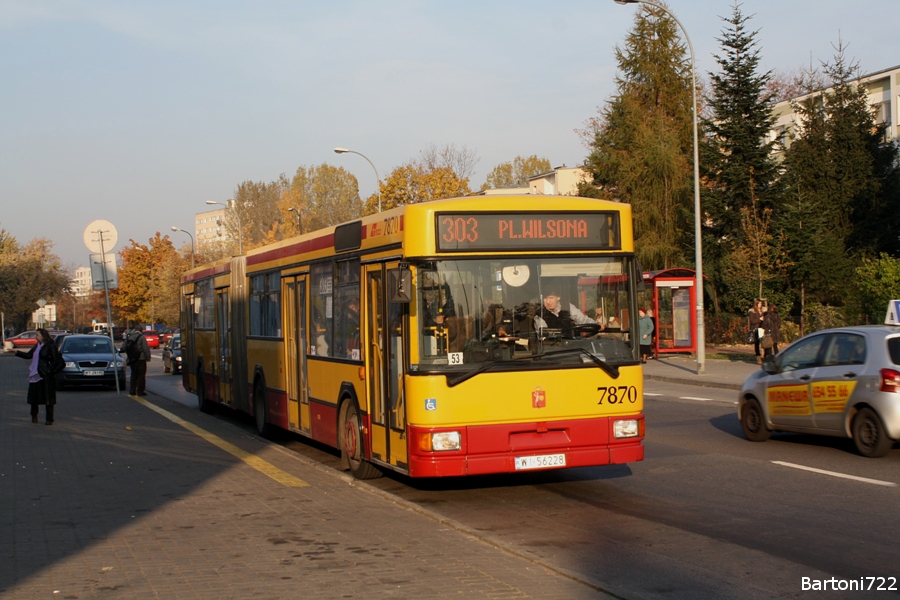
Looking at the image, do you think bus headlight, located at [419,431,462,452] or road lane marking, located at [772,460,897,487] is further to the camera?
road lane marking, located at [772,460,897,487]

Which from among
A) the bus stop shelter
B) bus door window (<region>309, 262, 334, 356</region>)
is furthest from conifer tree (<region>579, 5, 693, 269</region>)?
bus door window (<region>309, 262, 334, 356</region>)

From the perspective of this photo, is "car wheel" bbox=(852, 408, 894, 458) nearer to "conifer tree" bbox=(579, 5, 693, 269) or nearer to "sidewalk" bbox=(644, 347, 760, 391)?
"sidewalk" bbox=(644, 347, 760, 391)

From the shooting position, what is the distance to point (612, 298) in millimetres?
9594

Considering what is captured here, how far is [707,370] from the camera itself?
29.0 meters

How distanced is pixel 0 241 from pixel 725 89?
84836 millimetres

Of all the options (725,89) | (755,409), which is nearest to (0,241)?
(725,89)

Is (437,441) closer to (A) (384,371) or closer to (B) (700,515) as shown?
(A) (384,371)

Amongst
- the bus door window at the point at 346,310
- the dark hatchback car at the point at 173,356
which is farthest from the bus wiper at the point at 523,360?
the dark hatchback car at the point at 173,356

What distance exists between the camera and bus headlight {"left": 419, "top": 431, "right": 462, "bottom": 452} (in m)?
9.08

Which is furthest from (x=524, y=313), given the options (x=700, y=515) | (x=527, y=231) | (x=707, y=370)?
(x=707, y=370)

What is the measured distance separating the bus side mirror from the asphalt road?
6.39ft

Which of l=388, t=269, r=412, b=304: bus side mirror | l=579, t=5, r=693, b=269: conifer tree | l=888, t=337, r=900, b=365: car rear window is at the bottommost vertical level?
l=888, t=337, r=900, b=365: car rear window

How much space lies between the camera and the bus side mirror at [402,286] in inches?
350

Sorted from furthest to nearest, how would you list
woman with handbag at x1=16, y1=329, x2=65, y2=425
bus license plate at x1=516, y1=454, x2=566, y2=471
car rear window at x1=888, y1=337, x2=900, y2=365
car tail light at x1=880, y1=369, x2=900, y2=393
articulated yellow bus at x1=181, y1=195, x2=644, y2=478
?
woman with handbag at x1=16, y1=329, x2=65, y2=425 < car rear window at x1=888, y1=337, x2=900, y2=365 < car tail light at x1=880, y1=369, x2=900, y2=393 < bus license plate at x1=516, y1=454, x2=566, y2=471 < articulated yellow bus at x1=181, y1=195, x2=644, y2=478
